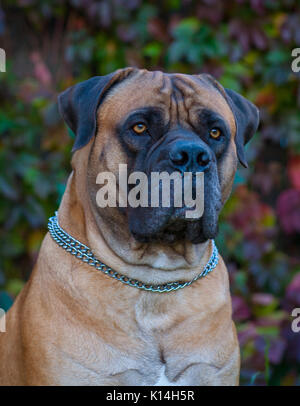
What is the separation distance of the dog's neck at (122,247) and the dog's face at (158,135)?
0.06m

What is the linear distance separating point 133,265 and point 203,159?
1.66ft

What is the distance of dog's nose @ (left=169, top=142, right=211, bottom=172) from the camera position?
2.12 metres

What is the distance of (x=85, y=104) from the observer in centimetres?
234

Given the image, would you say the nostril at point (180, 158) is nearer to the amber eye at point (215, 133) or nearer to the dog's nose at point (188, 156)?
the dog's nose at point (188, 156)

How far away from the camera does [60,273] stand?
2.31 metres

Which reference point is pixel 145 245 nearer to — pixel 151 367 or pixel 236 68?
pixel 151 367

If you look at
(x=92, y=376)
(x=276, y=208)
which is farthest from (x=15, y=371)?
(x=276, y=208)

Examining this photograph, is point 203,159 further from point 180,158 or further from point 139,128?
point 139,128

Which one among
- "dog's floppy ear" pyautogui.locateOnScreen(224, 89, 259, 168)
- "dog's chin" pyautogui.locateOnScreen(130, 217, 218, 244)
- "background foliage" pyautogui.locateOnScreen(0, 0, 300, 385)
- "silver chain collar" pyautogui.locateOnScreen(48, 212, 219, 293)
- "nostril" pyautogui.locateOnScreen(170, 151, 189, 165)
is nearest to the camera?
"nostril" pyautogui.locateOnScreen(170, 151, 189, 165)

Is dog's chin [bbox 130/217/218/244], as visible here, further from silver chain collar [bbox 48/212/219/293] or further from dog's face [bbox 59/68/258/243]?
silver chain collar [bbox 48/212/219/293]

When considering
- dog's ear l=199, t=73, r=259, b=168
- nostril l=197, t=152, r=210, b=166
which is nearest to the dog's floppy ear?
dog's ear l=199, t=73, r=259, b=168

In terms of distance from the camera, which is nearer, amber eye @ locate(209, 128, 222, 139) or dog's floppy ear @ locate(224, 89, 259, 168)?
amber eye @ locate(209, 128, 222, 139)

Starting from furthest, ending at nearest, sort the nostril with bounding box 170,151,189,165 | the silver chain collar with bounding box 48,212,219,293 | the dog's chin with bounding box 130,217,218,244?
1. the silver chain collar with bounding box 48,212,219,293
2. the dog's chin with bounding box 130,217,218,244
3. the nostril with bounding box 170,151,189,165

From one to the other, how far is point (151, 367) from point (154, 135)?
84 cm
